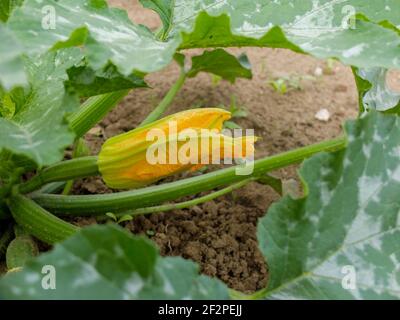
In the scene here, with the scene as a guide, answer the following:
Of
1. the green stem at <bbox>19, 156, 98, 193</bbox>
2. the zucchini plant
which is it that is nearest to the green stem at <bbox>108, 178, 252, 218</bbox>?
A: the zucchini plant

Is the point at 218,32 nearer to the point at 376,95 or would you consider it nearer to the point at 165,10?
the point at 165,10

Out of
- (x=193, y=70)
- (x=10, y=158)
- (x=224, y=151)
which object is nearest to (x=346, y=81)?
(x=193, y=70)

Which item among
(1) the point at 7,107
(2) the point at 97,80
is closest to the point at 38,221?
(1) the point at 7,107

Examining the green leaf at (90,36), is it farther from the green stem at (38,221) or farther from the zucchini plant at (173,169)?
the green stem at (38,221)

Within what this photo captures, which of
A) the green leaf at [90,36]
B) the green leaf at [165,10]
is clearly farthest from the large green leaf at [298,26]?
the green leaf at [90,36]

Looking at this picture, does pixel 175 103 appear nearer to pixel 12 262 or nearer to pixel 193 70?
pixel 193 70

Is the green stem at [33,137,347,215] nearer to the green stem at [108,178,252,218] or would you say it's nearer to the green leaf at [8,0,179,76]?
the green stem at [108,178,252,218]
